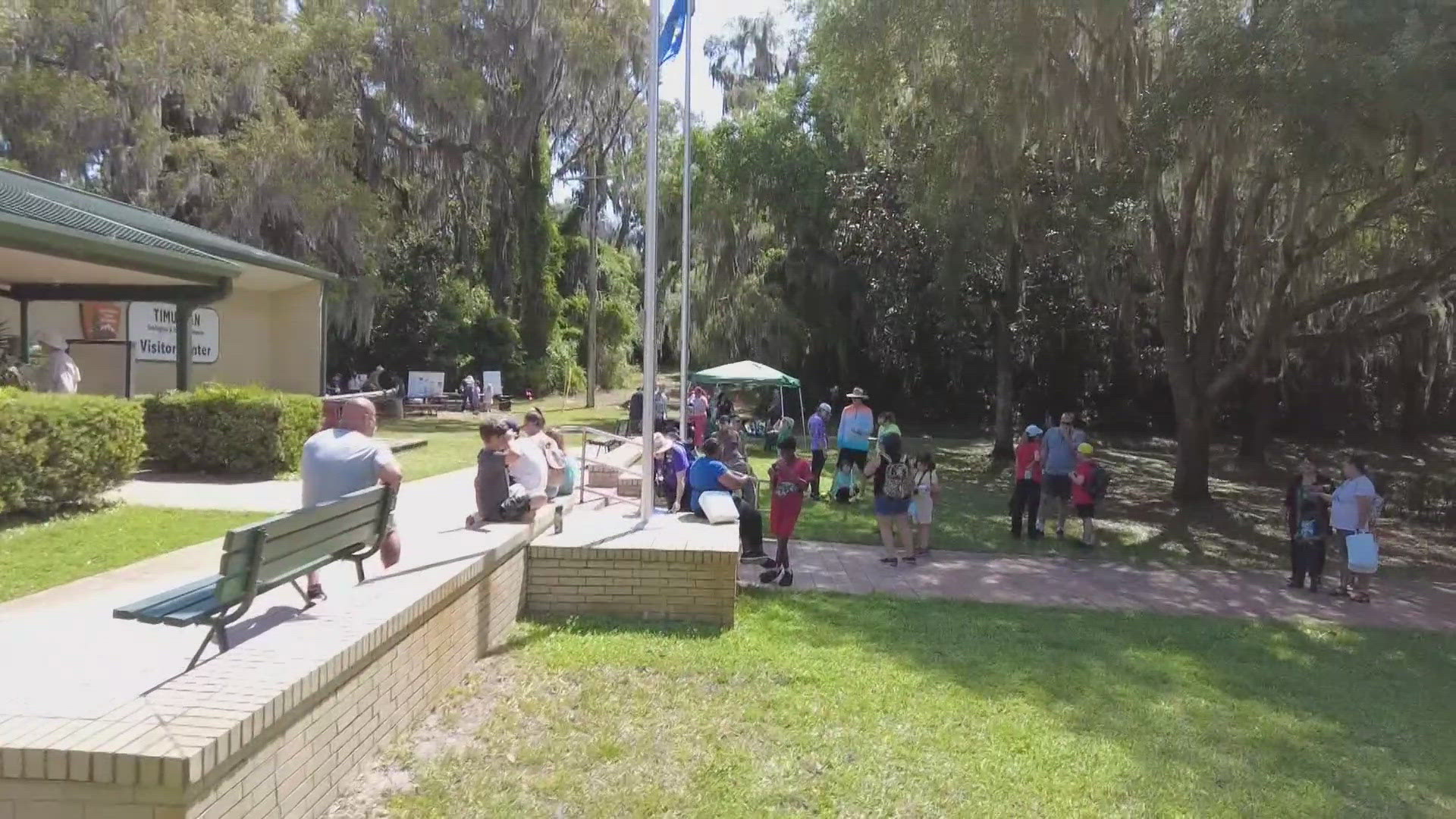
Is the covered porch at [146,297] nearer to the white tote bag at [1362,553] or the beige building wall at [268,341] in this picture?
the beige building wall at [268,341]

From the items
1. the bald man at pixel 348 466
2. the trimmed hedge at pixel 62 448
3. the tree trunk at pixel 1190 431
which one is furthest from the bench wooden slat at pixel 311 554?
the tree trunk at pixel 1190 431

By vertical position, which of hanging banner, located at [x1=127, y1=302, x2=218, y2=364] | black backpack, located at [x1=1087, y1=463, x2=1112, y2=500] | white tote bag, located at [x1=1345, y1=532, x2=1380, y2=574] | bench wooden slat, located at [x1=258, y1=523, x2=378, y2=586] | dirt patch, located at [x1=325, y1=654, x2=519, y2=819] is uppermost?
hanging banner, located at [x1=127, y1=302, x2=218, y2=364]

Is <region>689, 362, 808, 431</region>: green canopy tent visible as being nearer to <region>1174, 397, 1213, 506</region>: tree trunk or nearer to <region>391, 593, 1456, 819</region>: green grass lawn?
<region>1174, 397, 1213, 506</region>: tree trunk

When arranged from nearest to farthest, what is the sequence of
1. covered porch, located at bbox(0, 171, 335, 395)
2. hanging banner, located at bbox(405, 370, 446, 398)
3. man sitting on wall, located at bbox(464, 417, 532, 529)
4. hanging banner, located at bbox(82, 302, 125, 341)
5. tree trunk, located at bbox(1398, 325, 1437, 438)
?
man sitting on wall, located at bbox(464, 417, 532, 529) < covered porch, located at bbox(0, 171, 335, 395) < hanging banner, located at bbox(82, 302, 125, 341) < tree trunk, located at bbox(1398, 325, 1437, 438) < hanging banner, located at bbox(405, 370, 446, 398)

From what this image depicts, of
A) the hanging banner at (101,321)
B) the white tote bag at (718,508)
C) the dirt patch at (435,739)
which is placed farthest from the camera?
the hanging banner at (101,321)

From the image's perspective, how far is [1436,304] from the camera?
64.2 ft

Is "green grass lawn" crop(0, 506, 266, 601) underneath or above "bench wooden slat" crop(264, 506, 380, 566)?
underneath

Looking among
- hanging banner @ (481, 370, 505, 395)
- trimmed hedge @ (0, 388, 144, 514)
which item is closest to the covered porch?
trimmed hedge @ (0, 388, 144, 514)

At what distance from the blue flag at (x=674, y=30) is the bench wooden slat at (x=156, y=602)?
6768 mm

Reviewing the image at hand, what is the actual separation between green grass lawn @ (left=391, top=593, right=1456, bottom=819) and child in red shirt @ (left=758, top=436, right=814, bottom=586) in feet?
3.63

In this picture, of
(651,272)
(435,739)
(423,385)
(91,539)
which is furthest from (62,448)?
(423,385)

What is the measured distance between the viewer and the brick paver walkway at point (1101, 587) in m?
9.05

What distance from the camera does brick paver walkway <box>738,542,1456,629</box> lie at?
29.7ft

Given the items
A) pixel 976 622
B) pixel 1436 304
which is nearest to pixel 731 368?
pixel 1436 304
